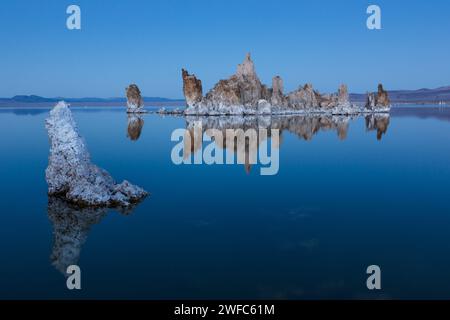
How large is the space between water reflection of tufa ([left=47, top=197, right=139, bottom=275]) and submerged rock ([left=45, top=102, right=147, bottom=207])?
1.95 feet

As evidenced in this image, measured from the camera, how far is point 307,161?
29.3 metres

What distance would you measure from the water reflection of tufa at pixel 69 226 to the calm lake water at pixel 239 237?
60mm

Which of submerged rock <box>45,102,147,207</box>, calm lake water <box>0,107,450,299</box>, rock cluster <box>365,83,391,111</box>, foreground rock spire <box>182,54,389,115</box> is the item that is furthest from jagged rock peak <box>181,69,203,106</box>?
submerged rock <box>45,102,147,207</box>

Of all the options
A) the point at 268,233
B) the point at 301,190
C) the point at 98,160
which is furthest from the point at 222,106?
the point at 268,233

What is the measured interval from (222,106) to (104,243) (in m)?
96.4

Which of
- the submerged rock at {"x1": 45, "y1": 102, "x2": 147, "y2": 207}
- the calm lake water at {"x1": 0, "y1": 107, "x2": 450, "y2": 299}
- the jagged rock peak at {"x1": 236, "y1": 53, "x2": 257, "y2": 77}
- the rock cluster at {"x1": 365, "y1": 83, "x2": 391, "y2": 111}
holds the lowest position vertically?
the calm lake water at {"x1": 0, "y1": 107, "x2": 450, "y2": 299}

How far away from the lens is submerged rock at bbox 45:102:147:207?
→ 56.0 ft

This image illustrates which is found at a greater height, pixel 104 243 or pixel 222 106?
pixel 222 106

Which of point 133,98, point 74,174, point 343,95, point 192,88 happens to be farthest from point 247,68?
point 74,174

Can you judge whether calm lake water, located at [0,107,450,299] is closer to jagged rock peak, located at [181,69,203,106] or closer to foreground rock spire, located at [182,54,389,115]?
foreground rock spire, located at [182,54,389,115]

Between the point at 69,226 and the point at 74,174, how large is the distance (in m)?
4.05

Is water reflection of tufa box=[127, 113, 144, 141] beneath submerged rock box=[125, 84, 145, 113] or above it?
beneath

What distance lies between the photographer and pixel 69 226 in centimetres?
1415

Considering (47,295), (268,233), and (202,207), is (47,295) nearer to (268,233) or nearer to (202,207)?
(268,233)
